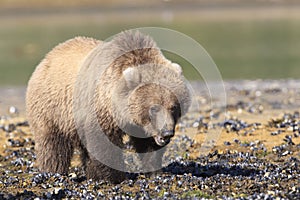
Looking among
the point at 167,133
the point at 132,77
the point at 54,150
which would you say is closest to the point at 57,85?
the point at 54,150

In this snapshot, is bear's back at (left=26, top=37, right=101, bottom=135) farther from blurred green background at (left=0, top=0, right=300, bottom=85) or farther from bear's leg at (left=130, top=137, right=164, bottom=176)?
blurred green background at (left=0, top=0, right=300, bottom=85)

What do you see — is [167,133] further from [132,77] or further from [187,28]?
[187,28]

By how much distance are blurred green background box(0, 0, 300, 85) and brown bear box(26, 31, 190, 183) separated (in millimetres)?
15866

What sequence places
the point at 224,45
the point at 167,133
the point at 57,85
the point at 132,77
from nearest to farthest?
1. the point at 167,133
2. the point at 132,77
3. the point at 57,85
4. the point at 224,45

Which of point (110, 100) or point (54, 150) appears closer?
point (110, 100)

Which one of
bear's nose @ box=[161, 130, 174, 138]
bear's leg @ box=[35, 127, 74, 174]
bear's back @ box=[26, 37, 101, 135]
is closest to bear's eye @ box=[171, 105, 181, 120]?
bear's nose @ box=[161, 130, 174, 138]

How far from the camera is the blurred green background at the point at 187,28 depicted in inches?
1200

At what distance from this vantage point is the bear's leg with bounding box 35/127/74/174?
10484 mm

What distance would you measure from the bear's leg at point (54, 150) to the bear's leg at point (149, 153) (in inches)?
46.7

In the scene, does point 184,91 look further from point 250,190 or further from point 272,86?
point 272,86

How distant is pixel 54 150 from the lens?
10.5 metres

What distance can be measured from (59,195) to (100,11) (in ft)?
222

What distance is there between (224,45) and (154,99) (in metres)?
31.6

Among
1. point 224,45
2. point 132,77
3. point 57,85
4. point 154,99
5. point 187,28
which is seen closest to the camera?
point 154,99
